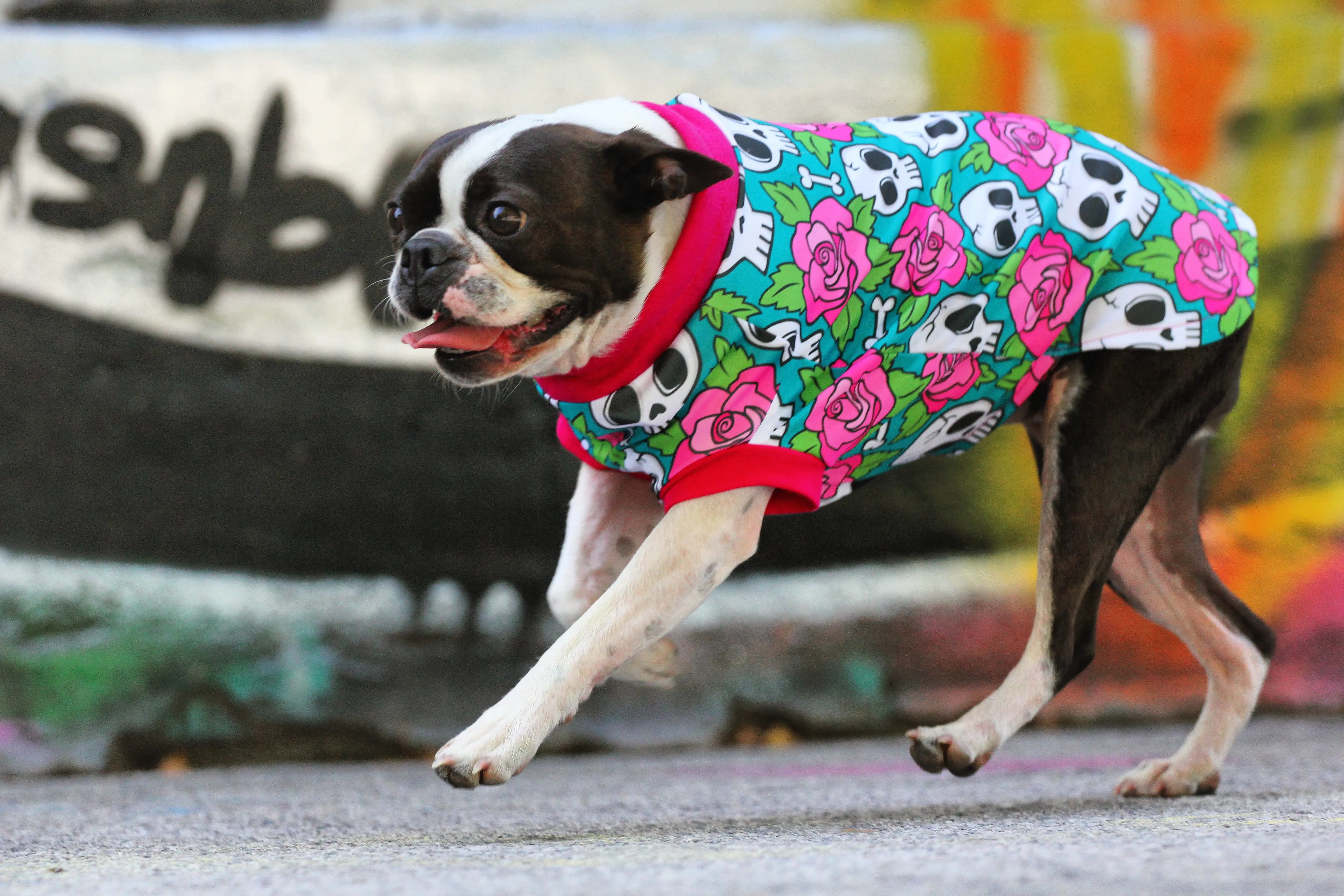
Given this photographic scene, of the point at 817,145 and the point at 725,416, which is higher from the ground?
Answer: the point at 817,145

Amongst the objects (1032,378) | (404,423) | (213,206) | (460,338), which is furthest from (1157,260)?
(213,206)

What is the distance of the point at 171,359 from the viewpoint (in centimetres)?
488

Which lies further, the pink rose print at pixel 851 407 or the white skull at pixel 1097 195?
the white skull at pixel 1097 195

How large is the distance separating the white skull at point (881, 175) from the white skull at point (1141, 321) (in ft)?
1.63

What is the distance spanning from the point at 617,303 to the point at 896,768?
7.03ft

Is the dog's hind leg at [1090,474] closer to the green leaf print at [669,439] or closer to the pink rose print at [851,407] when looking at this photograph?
the pink rose print at [851,407]

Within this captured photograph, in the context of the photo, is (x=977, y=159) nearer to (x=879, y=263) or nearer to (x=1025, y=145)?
(x=1025, y=145)

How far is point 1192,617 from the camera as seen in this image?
3.24m

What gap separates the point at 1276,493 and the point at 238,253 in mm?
3780

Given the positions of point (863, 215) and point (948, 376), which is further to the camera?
point (948, 376)

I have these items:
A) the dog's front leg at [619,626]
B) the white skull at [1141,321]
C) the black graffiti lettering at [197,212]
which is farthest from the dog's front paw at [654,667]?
the black graffiti lettering at [197,212]

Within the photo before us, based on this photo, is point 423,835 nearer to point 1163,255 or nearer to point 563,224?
point 563,224

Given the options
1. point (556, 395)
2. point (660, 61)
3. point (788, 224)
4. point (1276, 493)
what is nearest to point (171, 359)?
point (660, 61)

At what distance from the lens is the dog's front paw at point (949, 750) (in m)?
2.73
